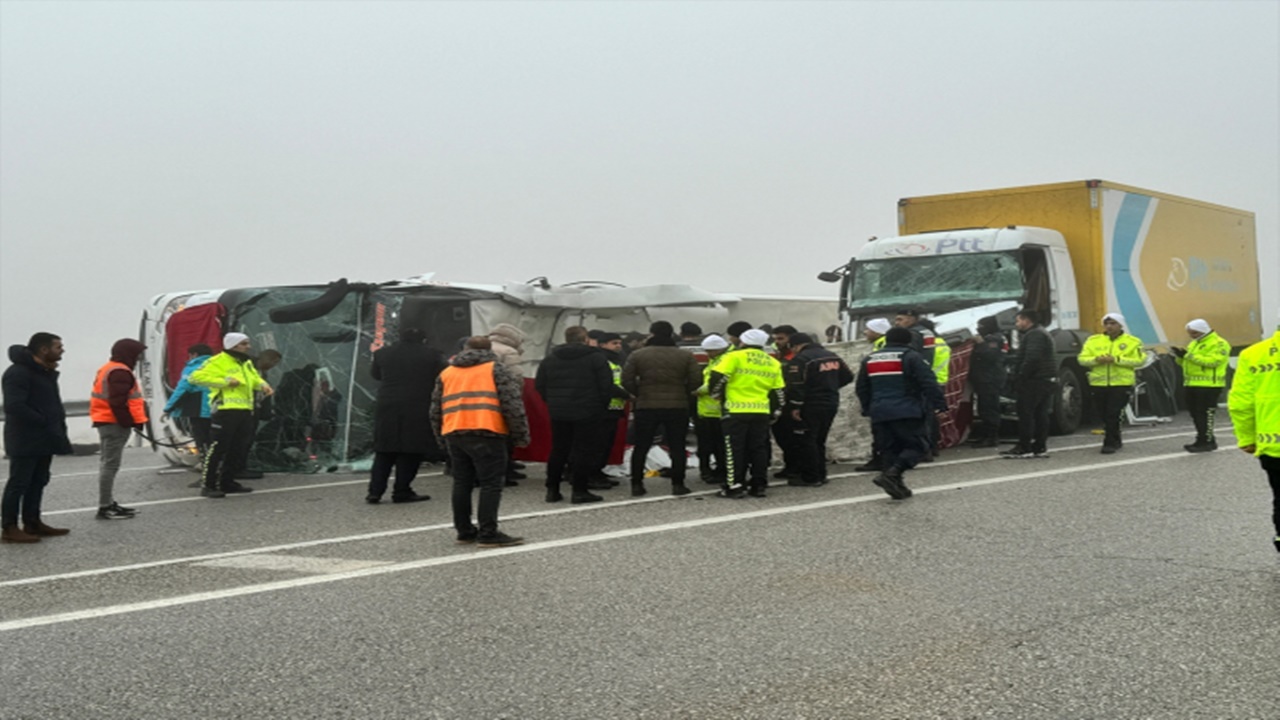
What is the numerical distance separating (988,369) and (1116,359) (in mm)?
1531

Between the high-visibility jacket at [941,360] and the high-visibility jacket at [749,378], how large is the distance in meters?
3.34

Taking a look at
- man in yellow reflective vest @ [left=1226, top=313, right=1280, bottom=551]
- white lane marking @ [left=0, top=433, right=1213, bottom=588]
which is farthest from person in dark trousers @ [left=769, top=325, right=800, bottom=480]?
man in yellow reflective vest @ [left=1226, top=313, right=1280, bottom=551]

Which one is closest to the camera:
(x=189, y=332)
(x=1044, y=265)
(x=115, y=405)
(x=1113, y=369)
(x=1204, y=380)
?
(x=115, y=405)

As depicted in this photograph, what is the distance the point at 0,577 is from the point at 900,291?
41.1 ft

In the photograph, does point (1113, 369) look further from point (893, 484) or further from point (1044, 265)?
point (893, 484)

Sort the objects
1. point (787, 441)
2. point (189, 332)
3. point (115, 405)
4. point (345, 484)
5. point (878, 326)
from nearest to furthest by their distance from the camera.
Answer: point (115, 405) → point (787, 441) → point (878, 326) → point (345, 484) → point (189, 332)

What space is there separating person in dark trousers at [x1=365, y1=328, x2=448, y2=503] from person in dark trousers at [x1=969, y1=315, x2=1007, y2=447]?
671 centimetres

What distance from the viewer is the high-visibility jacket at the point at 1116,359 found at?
50.9 feet

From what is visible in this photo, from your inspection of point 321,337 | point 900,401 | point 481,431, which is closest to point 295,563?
point 481,431

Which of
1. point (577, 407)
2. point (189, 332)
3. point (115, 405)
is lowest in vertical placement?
point (577, 407)

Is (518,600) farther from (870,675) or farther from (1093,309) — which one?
(1093,309)

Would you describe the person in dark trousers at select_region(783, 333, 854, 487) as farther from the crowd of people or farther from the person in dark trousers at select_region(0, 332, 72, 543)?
the person in dark trousers at select_region(0, 332, 72, 543)

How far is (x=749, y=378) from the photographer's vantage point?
12.3 m

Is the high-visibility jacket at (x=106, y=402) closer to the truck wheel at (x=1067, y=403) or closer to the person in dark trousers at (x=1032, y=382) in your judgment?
the person in dark trousers at (x=1032, y=382)
